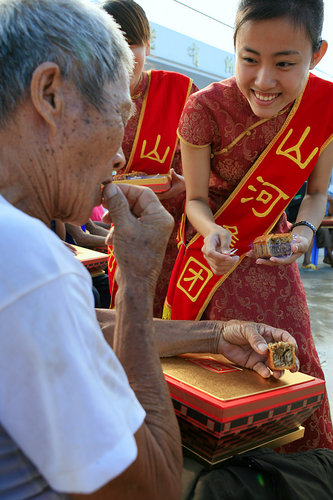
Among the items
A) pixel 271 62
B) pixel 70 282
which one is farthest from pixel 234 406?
pixel 271 62

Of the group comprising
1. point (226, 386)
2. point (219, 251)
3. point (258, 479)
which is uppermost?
point (219, 251)

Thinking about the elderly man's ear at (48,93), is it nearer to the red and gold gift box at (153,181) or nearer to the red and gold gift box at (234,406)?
the red and gold gift box at (234,406)

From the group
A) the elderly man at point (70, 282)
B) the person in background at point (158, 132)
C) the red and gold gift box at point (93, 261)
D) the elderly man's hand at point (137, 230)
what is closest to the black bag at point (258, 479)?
the elderly man at point (70, 282)

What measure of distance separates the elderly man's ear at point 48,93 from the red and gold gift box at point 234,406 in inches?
26.2

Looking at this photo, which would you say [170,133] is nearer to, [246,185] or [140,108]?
[140,108]

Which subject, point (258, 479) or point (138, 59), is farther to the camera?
point (138, 59)

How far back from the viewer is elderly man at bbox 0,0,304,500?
0.61 m

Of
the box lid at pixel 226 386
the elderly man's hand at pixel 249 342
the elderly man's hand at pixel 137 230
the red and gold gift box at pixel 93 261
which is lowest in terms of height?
the red and gold gift box at pixel 93 261

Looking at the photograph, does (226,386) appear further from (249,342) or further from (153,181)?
(153,181)

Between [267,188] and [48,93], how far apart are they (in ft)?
3.73

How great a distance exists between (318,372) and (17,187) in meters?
1.22

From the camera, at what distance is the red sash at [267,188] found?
1719mm

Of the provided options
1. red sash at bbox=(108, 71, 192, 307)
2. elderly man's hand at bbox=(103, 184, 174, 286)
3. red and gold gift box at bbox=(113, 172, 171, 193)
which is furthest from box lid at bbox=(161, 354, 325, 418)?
red sash at bbox=(108, 71, 192, 307)

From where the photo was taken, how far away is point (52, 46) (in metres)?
0.79
